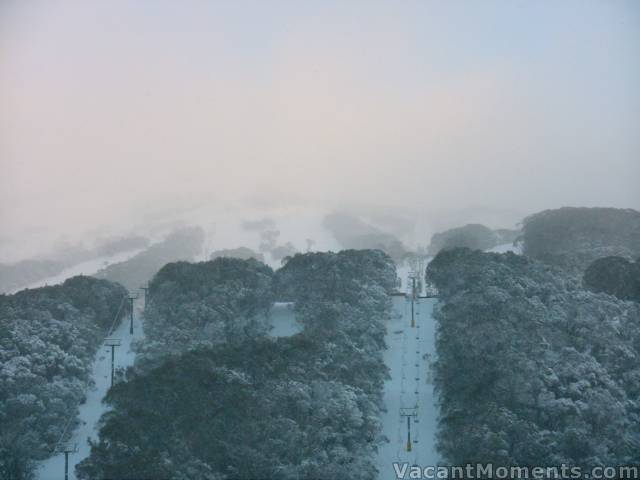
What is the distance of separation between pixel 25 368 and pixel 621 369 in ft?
103

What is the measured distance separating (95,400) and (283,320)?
525 inches

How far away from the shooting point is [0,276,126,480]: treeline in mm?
41688

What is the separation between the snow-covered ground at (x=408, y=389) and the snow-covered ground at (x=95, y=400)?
48.8 feet

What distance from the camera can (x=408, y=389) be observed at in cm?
4747

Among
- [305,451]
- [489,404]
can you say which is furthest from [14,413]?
[489,404]

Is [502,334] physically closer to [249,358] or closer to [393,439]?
[393,439]

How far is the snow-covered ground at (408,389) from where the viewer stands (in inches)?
1660

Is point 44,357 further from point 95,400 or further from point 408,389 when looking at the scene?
point 408,389

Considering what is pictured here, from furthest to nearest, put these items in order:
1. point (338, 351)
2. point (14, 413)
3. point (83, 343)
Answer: point (83, 343), point (338, 351), point (14, 413)

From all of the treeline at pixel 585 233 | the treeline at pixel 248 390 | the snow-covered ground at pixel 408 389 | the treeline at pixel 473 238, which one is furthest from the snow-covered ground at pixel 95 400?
the treeline at pixel 473 238

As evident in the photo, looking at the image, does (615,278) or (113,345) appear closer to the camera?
(113,345)

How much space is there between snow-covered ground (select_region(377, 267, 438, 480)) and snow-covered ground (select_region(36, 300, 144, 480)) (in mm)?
14867

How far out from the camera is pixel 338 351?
46.0 m

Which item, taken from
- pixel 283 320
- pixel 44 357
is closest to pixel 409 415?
pixel 283 320
